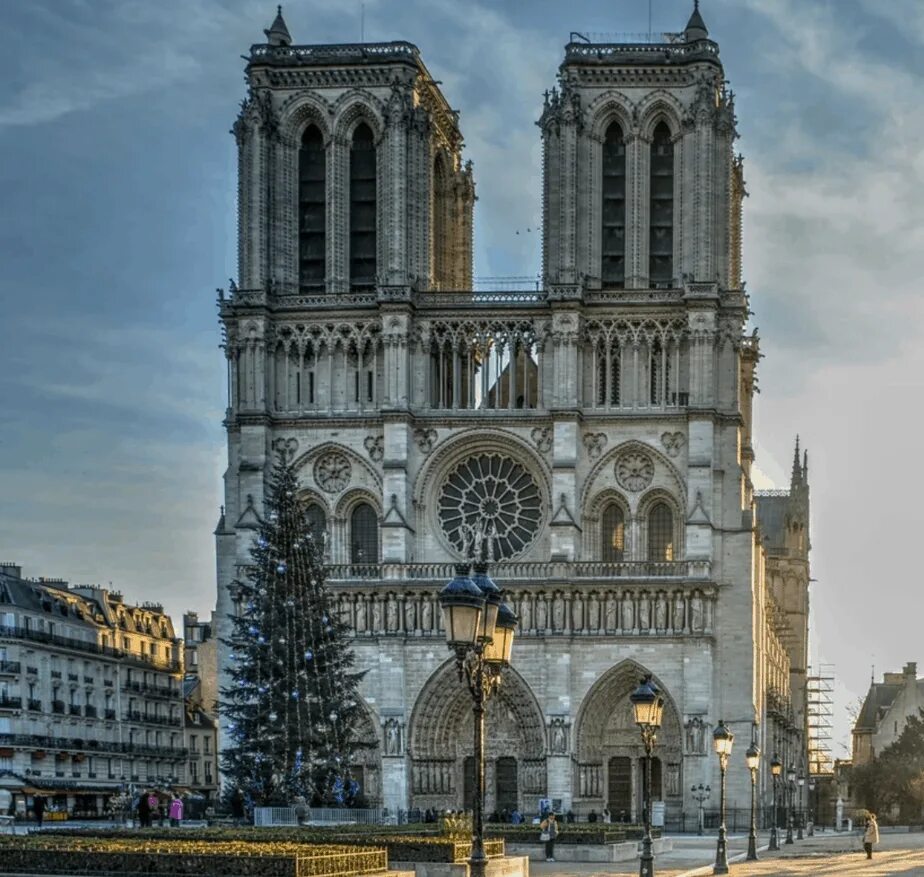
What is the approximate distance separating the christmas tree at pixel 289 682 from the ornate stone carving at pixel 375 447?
16.6 meters

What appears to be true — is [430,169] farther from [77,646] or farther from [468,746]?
[77,646]

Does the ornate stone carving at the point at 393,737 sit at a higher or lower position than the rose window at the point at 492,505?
lower

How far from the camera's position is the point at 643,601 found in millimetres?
80312

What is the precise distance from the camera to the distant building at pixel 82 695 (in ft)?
289

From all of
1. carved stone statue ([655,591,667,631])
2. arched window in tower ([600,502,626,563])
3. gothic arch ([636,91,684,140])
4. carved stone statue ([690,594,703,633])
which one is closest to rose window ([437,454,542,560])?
arched window in tower ([600,502,626,563])

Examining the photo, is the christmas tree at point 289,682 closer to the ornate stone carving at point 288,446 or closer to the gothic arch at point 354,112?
the ornate stone carving at point 288,446

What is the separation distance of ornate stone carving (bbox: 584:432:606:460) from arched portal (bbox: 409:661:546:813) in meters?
8.68

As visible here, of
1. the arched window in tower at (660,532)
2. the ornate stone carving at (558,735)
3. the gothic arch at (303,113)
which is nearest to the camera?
the ornate stone carving at (558,735)

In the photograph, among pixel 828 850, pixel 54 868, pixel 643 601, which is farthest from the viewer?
pixel 643 601

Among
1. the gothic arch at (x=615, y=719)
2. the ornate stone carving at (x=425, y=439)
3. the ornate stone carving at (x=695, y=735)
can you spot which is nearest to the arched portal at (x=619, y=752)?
the gothic arch at (x=615, y=719)

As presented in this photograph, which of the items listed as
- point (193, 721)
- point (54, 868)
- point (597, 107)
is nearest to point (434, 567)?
point (597, 107)

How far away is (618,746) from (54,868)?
49553 mm

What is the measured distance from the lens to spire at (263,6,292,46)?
87.2 metres

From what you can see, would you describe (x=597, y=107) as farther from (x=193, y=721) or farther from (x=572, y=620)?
(x=193, y=721)
